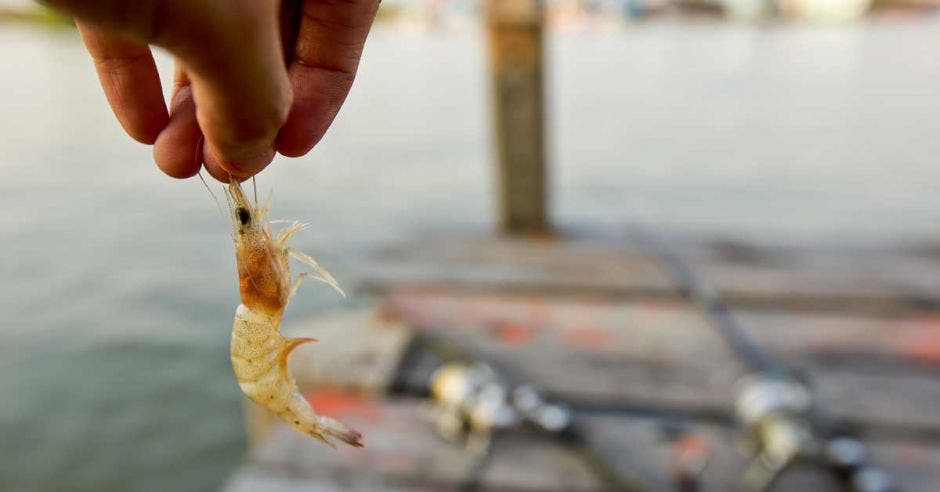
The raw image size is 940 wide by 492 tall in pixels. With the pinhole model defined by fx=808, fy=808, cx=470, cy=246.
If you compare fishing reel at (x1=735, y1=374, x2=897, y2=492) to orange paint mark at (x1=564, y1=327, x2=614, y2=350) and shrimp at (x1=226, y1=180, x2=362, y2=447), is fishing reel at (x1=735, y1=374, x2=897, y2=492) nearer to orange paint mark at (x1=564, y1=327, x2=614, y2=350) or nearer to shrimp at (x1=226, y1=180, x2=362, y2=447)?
orange paint mark at (x1=564, y1=327, x2=614, y2=350)

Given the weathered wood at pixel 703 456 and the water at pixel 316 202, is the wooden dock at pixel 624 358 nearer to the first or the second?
the weathered wood at pixel 703 456

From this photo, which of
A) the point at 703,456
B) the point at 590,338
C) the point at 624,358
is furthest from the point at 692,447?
the point at 590,338

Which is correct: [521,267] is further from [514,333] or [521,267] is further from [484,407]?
[484,407]

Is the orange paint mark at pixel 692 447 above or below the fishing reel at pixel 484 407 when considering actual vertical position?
below

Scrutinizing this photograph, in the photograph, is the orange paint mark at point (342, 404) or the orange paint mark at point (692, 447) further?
the orange paint mark at point (342, 404)

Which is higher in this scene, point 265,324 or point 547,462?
point 265,324

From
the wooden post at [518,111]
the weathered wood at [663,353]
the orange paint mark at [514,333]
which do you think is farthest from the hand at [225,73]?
the wooden post at [518,111]
